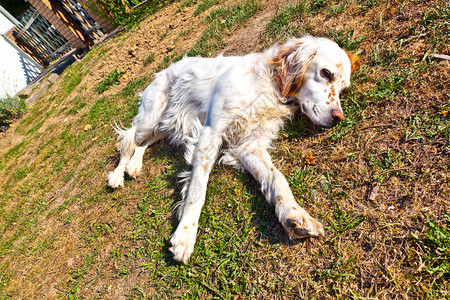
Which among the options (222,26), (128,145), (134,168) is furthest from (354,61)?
(222,26)

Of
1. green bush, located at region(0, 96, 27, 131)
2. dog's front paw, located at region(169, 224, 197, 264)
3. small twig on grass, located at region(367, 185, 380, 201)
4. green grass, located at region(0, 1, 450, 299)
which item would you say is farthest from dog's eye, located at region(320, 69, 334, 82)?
green bush, located at region(0, 96, 27, 131)

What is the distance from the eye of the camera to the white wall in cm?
1123

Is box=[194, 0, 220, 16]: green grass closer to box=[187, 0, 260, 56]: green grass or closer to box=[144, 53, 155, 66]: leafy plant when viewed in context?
box=[187, 0, 260, 56]: green grass

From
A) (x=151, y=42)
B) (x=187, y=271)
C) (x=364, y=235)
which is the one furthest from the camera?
(x=151, y=42)

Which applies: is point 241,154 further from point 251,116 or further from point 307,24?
point 307,24

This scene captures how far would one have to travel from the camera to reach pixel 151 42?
6.29m

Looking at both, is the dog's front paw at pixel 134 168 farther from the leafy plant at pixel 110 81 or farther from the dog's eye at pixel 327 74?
the leafy plant at pixel 110 81

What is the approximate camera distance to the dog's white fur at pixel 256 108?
87.8 inches

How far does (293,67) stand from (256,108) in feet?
1.90

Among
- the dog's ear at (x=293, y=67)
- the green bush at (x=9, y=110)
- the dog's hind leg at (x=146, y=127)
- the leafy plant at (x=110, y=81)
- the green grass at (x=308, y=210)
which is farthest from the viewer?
the green bush at (x=9, y=110)

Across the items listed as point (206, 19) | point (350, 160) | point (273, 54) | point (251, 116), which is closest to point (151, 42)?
point (206, 19)

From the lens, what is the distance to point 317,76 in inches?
97.5

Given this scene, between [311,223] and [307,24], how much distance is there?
121 inches

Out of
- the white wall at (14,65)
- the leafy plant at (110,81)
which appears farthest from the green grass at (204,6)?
the white wall at (14,65)
